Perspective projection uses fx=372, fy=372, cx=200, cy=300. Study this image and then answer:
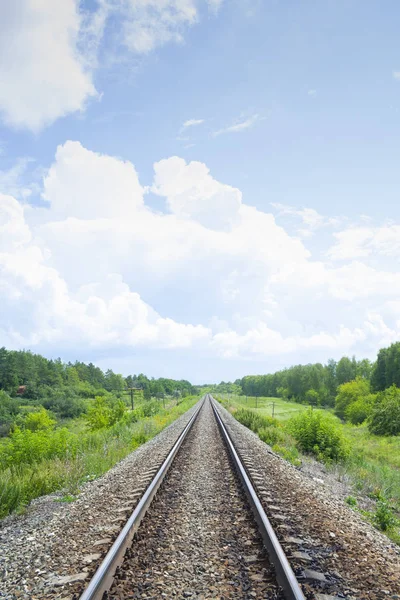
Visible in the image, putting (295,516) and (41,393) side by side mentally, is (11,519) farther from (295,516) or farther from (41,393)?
(41,393)

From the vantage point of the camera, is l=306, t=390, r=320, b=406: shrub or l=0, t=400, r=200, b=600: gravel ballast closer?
l=0, t=400, r=200, b=600: gravel ballast

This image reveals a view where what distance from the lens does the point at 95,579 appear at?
3.59 metres

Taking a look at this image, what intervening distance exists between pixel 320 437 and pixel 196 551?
35.0ft

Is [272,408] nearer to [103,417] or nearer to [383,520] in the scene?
[103,417]

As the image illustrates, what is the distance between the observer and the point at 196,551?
452cm

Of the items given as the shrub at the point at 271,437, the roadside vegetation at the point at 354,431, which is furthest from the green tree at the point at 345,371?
the shrub at the point at 271,437

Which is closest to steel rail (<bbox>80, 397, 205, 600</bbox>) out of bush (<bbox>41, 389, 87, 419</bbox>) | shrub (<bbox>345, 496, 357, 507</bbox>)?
shrub (<bbox>345, 496, 357, 507</bbox>)

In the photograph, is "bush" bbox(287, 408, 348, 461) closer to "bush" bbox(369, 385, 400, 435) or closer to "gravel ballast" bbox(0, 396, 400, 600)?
"gravel ballast" bbox(0, 396, 400, 600)

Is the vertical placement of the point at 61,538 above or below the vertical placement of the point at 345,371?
below

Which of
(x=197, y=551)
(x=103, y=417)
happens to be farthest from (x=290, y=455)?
(x=103, y=417)

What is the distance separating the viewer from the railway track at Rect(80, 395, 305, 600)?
12.0 ft

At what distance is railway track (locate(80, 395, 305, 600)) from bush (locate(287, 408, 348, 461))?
737cm

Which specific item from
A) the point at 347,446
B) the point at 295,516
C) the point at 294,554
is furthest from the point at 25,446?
the point at 347,446

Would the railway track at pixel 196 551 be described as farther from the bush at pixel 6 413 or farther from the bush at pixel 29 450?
the bush at pixel 6 413
